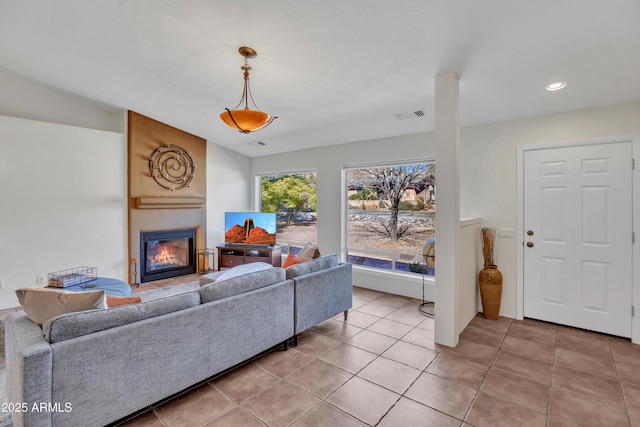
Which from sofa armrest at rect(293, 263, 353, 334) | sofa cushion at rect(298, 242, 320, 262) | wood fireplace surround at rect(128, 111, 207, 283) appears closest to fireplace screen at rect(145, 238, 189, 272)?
wood fireplace surround at rect(128, 111, 207, 283)

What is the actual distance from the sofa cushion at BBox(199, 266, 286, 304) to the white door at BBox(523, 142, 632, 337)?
119 inches

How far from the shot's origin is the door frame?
9.57 feet

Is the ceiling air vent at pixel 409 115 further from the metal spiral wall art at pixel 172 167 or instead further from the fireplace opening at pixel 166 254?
the fireplace opening at pixel 166 254

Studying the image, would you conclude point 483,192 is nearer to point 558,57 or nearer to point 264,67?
point 558,57

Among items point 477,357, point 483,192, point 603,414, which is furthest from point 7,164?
point 603,414

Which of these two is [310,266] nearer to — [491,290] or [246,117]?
[246,117]

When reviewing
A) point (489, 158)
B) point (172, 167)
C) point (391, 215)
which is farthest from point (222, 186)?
point (489, 158)

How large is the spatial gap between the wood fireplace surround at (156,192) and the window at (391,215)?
2964 millimetres

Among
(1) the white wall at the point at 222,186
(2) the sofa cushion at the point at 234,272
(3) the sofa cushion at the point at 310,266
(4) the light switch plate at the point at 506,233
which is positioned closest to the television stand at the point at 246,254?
(1) the white wall at the point at 222,186

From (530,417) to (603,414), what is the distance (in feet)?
1.66

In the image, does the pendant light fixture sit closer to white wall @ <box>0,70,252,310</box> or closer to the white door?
the white door

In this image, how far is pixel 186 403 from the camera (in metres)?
2.04

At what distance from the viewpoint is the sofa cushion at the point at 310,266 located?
2.92 m

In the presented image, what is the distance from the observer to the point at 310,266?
10.2 ft
